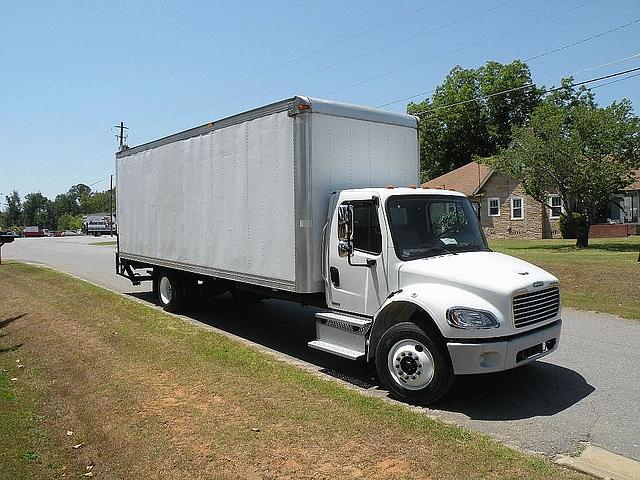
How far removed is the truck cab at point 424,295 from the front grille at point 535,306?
1 cm

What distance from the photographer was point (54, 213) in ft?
501

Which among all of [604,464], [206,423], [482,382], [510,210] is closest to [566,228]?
[510,210]

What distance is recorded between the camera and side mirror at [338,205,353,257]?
23.2 ft

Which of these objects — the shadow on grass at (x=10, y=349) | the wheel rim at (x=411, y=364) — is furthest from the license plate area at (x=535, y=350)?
the shadow on grass at (x=10, y=349)

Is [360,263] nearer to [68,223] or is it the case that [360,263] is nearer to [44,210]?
[68,223]

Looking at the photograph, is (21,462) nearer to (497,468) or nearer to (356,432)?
(356,432)

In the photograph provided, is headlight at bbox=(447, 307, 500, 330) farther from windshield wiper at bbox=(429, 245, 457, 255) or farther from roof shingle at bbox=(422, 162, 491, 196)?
roof shingle at bbox=(422, 162, 491, 196)

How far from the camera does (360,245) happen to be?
23.4 ft

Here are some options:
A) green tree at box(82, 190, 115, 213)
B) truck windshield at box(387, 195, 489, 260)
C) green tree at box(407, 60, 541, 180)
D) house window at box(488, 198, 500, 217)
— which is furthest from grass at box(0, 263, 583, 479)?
green tree at box(82, 190, 115, 213)

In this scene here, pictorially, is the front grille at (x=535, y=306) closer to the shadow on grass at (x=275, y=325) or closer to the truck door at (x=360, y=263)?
the truck door at (x=360, y=263)

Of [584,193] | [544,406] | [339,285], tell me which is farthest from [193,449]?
[584,193]

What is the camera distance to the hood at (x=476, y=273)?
5.95 meters

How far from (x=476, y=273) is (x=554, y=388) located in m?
1.75

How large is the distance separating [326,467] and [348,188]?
414 cm
